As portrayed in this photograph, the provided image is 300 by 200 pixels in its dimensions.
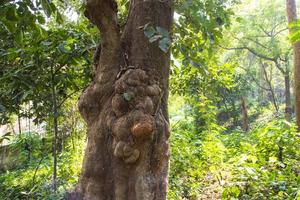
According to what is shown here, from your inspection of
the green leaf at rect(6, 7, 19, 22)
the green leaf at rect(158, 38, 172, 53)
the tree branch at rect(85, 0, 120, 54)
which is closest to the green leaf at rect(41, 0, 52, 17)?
the green leaf at rect(6, 7, 19, 22)

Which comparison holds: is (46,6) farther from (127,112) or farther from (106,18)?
(127,112)

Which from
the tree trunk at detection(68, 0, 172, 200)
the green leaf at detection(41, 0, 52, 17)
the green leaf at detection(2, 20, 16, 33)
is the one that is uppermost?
the green leaf at detection(41, 0, 52, 17)

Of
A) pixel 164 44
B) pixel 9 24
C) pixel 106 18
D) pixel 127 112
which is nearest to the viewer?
pixel 164 44

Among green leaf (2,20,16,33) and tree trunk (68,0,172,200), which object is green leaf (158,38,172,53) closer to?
tree trunk (68,0,172,200)

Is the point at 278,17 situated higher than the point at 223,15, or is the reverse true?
the point at 278,17

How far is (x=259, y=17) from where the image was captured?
1364 cm

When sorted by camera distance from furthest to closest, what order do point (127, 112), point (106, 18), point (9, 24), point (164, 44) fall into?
1. point (106, 18)
2. point (127, 112)
3. point (9, 24)
4. point (164, 44)

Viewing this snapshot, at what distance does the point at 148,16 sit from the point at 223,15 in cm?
77

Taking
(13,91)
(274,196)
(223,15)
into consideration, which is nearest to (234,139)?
(274,196)

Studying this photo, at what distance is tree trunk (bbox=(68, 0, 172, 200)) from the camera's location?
7.04 ft

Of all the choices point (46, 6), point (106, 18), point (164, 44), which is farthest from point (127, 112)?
point (46, 6)

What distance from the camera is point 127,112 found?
217cm

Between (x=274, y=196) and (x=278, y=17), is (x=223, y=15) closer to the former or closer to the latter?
(x=274, y=196)

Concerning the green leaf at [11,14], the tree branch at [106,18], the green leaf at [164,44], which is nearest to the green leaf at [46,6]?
the green leaf at [11,14]
